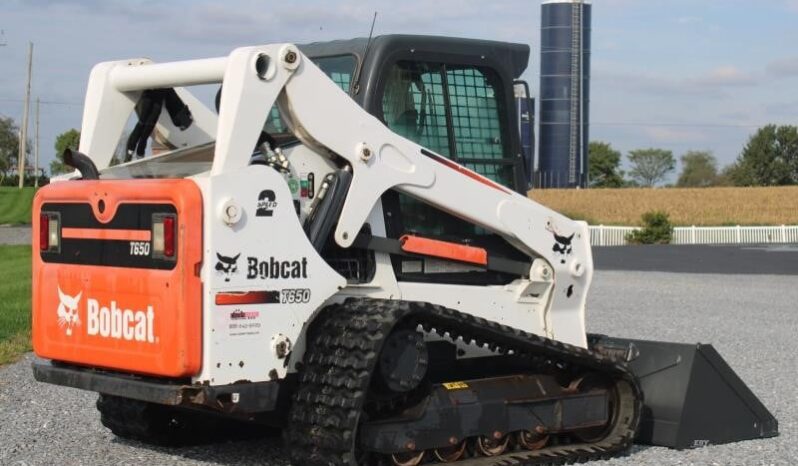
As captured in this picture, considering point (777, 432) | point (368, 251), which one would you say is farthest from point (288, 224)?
point (777, 432)

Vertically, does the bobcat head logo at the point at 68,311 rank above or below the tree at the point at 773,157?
below

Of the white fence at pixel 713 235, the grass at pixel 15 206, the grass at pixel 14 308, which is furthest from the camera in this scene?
the grass at pixel 15 206

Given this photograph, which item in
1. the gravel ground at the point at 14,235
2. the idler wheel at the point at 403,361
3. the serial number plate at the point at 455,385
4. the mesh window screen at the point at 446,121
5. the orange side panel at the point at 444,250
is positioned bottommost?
the serial number plate at the point at 455,385

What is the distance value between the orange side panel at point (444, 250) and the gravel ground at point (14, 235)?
3477 cm

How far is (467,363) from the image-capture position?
332 inches

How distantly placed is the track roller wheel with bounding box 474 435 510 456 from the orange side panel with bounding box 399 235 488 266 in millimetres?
1123

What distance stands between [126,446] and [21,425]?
1.20 meters

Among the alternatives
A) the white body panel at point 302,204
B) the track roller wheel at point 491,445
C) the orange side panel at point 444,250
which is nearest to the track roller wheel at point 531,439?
the track roller wheel at point 491,445

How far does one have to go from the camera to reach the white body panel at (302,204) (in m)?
6.84

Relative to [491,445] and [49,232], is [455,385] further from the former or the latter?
[49,232]

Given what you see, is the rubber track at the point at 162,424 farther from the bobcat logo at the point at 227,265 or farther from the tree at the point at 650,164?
the tree at the point at 650,164

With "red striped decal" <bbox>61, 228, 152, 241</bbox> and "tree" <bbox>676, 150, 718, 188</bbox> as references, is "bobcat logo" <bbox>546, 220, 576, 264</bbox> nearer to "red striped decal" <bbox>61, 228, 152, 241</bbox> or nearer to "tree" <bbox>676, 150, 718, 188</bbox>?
"red striped decal" <bbox>61, 228, 152, 241</bbox>

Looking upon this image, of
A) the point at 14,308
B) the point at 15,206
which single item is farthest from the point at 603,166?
the point at 14,308

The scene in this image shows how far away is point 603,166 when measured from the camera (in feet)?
481
